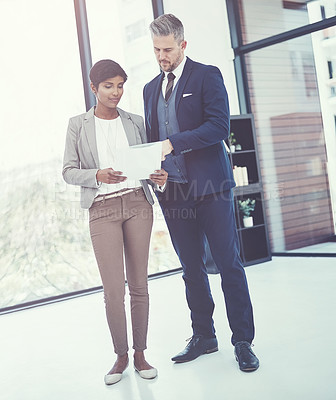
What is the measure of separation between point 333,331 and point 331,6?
343cm

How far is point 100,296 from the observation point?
4.61m

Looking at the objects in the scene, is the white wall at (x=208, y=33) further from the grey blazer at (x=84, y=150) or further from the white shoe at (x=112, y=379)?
the white shoe at (x=112, y=379)

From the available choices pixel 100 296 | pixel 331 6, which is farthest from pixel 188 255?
pixel 331 6

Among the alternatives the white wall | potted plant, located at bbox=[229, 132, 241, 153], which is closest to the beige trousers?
potted plant, located at bbox=[229, 132, 241, 153]

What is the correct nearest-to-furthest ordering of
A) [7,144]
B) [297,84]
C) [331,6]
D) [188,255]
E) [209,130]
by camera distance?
[209,130] < [188,255] < [7,144] < [331,6] < [297,84]

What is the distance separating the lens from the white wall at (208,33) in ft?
18.0

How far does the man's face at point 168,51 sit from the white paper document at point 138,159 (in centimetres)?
44

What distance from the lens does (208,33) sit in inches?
223

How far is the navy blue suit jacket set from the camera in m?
2.30

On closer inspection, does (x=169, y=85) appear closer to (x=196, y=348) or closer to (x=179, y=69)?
(x=179, y=69)

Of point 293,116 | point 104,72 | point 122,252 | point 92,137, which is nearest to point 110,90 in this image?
point 104,72

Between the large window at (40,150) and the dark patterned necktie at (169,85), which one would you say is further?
the large window at (40,150)

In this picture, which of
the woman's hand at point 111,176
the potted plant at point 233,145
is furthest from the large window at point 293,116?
the woman's hand at point 111,176

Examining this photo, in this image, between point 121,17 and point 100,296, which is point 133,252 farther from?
point 121,17
